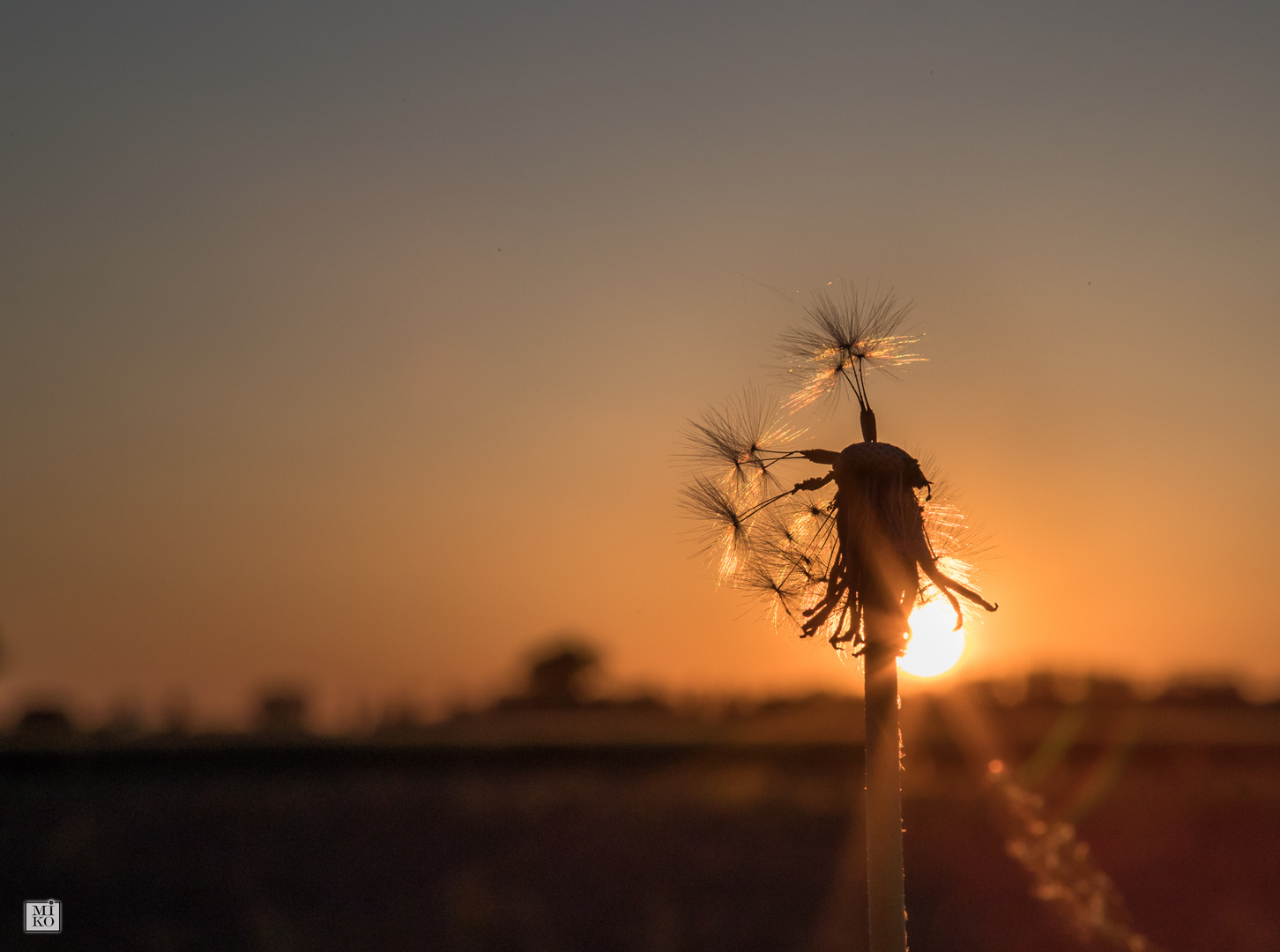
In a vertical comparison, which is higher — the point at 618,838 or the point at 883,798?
the point at 883,798

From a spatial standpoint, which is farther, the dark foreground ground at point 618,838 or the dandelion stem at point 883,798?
the dark foreground ground at point 618,838

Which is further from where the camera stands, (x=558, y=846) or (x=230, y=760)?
(x=230, y=760)

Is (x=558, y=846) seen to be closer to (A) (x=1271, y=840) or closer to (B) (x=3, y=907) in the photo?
(B) (x=3, y=907)

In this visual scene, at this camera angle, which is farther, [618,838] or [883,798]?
[618,838]

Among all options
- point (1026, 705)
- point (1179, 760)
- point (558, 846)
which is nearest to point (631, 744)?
point (558, 846)

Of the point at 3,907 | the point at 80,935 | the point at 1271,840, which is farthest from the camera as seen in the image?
the point at 1271,840
